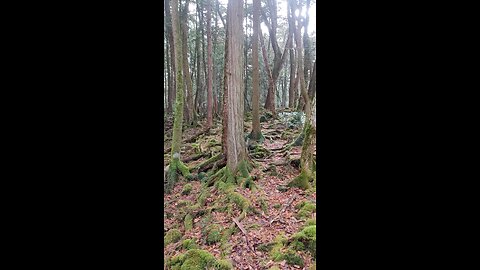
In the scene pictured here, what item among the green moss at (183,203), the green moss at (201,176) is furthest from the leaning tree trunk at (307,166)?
the green moss at (183,203)

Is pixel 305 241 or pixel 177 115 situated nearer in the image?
pixel 305 241

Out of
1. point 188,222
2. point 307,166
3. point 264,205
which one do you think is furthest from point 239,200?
point 307,166

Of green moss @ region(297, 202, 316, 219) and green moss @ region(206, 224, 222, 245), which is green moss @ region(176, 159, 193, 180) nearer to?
green moss @ region(206, 224, 222, 245)

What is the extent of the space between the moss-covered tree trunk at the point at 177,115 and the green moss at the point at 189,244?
1.99 metres

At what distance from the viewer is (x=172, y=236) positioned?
618 centimetres

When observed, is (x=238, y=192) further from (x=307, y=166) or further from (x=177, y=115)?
(x=177, y=115)

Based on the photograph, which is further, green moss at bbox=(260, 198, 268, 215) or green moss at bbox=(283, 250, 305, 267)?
green moss at bbox=(260, 198, 268, 215)

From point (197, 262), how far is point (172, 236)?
3.95 ft

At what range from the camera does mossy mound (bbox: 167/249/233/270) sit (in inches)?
196

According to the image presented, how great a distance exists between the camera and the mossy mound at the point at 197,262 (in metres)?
4.97

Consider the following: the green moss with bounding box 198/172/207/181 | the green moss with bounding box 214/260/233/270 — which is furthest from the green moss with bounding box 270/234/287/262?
the green moss with bounding box 198/172/207/181
